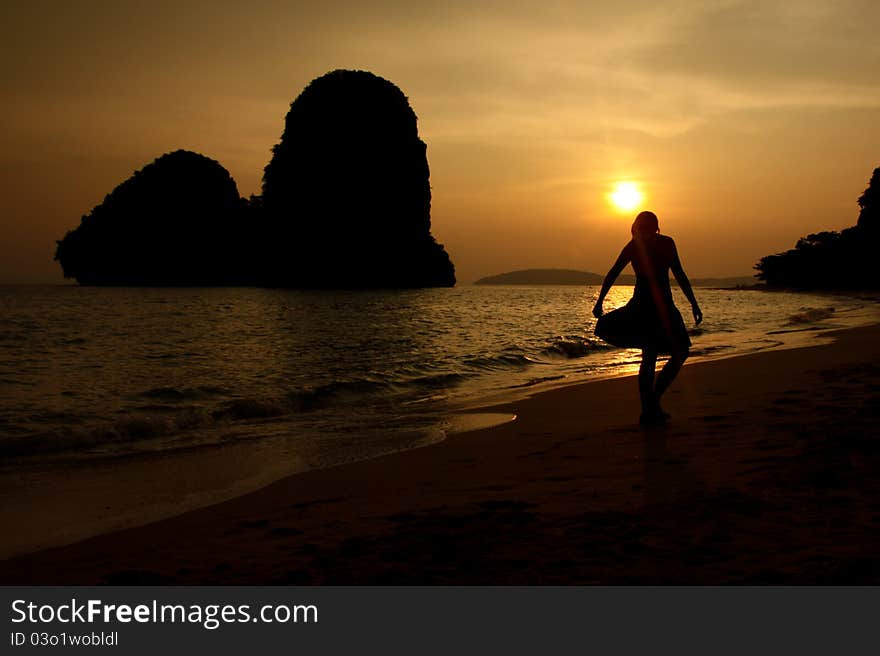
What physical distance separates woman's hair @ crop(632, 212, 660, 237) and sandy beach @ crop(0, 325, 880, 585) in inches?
73.0

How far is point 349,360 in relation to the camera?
15492mm

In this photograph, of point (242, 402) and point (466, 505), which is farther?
point (242, 402)

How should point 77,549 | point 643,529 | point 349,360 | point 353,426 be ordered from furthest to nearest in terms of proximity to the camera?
point 349,360
point 353,426
point 77,549
point 643,529

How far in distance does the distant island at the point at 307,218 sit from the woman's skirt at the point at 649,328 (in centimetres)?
10902

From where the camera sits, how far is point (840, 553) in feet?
8.90

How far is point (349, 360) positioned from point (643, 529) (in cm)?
1269

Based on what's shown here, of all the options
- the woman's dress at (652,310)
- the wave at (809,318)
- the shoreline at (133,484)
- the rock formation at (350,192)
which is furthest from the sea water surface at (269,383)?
the rock formation at (350,192)

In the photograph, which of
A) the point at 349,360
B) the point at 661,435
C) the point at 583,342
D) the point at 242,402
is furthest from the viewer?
the point at 583,342

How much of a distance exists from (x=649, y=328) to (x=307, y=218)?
369 ft

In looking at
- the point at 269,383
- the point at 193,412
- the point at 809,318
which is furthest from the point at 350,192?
the point at 193,412

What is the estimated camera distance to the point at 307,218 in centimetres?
11406

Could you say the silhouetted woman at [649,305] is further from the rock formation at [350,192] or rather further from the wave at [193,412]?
the rock formation at [350,192]
